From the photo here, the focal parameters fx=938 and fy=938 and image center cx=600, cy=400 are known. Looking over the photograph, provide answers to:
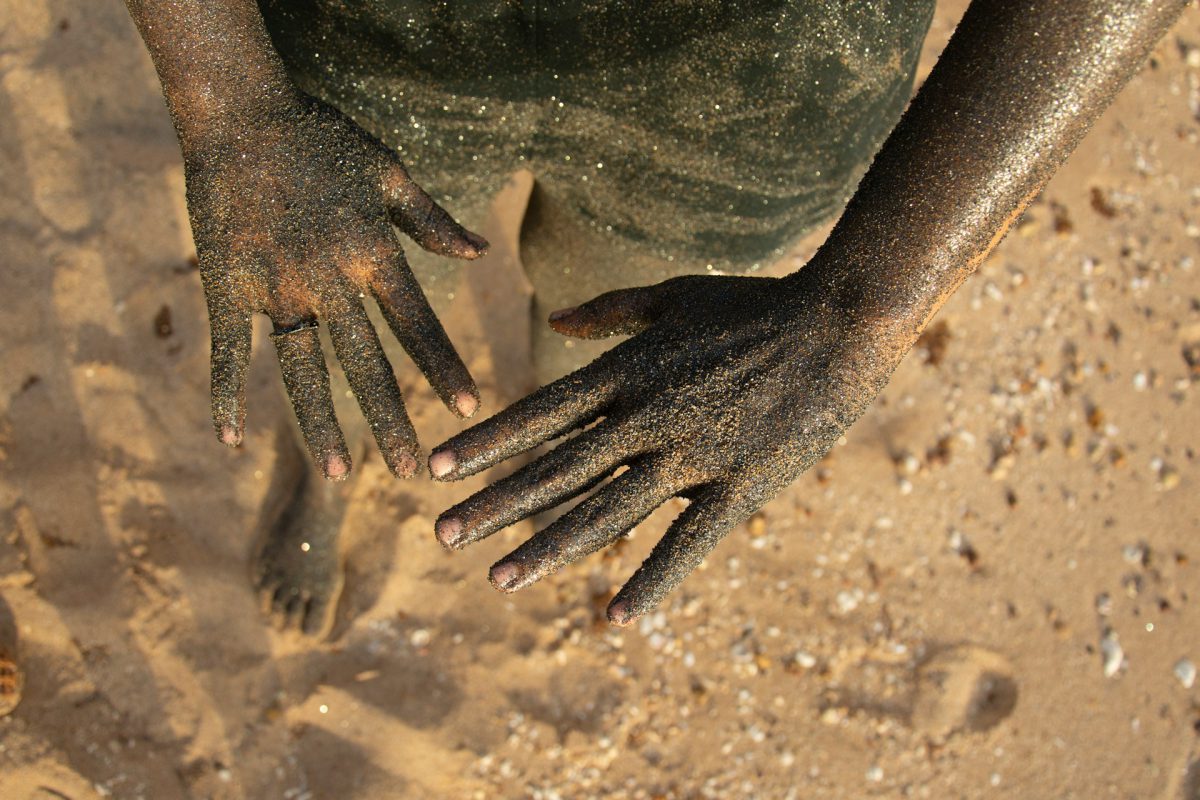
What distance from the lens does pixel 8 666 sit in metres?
2.75

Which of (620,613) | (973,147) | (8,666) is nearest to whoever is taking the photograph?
(973,147)

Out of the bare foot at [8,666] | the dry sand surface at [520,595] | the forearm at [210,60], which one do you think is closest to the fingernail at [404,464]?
the forearm at [210,60]

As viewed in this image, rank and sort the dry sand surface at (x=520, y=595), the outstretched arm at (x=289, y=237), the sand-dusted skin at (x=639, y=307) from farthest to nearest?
the dry sand surface at (x=520, y=595) < the outstretched arm at (x=289, y=237) < the sand-dusted skin at (x=639, y=307)

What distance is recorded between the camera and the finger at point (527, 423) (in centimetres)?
152

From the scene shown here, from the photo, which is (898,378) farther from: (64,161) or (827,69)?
(64,161)

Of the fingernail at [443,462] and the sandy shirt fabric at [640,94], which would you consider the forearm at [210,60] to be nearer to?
the sandy shirt fabric at [640,94]

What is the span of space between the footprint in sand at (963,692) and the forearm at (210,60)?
2799 millimetres

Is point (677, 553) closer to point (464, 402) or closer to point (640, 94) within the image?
point (464, 402)

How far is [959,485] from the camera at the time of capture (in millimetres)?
3523

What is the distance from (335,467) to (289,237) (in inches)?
15.5

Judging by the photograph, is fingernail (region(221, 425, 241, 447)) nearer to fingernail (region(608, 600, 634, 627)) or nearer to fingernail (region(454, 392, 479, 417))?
fingernail (region(454, 392, 479, 417))

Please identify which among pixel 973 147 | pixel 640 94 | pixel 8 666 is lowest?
pixel 8 666

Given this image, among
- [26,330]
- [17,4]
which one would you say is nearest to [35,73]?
[17,4]

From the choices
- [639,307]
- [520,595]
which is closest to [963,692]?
[520,595]
